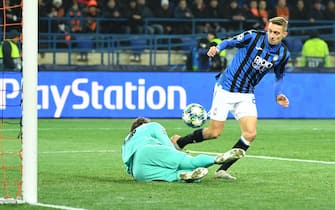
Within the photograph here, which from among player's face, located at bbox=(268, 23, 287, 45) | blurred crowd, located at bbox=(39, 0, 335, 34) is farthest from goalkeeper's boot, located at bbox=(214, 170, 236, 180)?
blurred crowd, located at bbox=(39, 0, 335, 34)

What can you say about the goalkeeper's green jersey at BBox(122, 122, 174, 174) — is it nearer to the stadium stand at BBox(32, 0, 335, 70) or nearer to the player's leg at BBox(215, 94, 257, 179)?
the player's leg at BBox(215, 94, 257, 179)

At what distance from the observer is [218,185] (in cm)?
1121

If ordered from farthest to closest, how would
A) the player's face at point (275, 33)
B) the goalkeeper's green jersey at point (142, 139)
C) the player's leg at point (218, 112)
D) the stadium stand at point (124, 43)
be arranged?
the stadium stand at point (124, 43) → the player's leg at point (218, 112) → the player's face at point (275, 33) → the goalkeeper's green jersey at point (142, 139)

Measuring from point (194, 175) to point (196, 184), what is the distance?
17 centimetres

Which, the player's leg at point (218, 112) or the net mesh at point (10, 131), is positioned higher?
the player's leg at point (218, 112)

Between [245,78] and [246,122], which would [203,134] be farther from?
[245,78]

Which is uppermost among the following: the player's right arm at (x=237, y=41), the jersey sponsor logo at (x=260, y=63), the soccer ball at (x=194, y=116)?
the player's right arm at (x=237, y=41)

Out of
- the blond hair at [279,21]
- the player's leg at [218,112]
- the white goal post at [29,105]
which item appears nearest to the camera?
the white goal post at [29,105]

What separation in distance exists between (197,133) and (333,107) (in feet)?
42.9

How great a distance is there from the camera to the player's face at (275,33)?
11781 millimetres

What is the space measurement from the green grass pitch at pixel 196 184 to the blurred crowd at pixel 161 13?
29.8 ft

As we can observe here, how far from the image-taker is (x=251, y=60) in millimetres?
12117

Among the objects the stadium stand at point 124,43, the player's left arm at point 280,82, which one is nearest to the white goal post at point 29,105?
the player's left arm at point 280,82

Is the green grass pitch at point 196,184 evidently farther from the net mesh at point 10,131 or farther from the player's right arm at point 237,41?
the player's right arm at point 237,41
